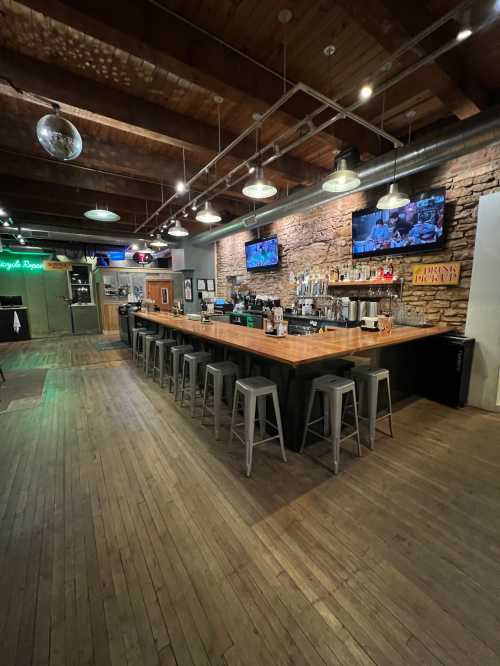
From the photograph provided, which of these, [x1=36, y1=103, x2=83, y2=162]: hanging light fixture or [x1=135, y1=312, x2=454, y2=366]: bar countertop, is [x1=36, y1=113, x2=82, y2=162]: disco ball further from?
[x1=135, y1=312, x2=454, y2=366]: bar countertop

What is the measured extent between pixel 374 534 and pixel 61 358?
6.87 meters

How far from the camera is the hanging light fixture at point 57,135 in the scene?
7.06 feet

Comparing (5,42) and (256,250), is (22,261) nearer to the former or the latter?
(256,250)

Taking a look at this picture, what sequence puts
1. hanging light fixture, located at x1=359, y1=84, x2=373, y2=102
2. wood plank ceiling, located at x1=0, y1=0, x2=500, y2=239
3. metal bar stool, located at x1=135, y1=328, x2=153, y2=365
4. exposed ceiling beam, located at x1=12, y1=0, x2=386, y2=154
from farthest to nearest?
1. metal bar stool, located at x1=135, y1=328, x2=153, y2=365
2. hanging light fixture, located at x1=359, y1=84, x2=373, y2=102
3. wood plank ceiling, located at x1=0, y1=0, x2=500, y2=239
4. exposed ceiling beam, located at x1=12, y1=0, x2=386, y2=154

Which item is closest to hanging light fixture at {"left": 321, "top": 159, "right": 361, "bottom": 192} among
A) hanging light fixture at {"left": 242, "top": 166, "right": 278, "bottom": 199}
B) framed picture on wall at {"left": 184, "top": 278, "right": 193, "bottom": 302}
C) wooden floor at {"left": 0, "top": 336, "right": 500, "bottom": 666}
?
hanging light fixture at {"left": 242, "top": 166, "right": 278, "bottom": 199}

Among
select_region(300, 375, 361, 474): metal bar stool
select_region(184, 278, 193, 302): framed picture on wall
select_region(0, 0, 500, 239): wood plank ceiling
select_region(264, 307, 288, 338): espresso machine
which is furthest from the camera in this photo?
select_region(184, 278, 193, 302): framed picture on wall

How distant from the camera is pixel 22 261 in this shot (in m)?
8.84

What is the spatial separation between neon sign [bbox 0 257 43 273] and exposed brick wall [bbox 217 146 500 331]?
26.9 ft

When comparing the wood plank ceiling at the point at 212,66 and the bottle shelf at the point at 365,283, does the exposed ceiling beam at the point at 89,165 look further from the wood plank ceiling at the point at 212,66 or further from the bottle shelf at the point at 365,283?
the bottle shelf at the point at 365,283

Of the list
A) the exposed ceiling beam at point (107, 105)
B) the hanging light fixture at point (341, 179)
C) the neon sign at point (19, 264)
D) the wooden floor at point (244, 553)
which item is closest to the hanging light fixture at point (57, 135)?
the exposed ceiling beam at point (107, 105)

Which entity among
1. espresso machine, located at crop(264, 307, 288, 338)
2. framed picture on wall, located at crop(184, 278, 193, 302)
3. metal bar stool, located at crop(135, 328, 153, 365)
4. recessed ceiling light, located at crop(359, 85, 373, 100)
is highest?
recessed ceiling light, located at crop(359, 85, 373, 100)

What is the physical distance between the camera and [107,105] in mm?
2650

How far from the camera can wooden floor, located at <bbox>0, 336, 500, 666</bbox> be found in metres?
1.12

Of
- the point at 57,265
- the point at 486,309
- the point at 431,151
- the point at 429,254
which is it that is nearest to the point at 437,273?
the point at 429,254
